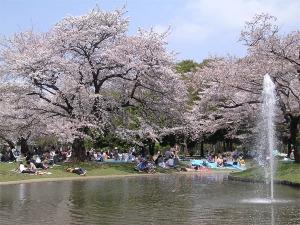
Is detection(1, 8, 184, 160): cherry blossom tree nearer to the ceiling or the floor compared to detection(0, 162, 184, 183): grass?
nearer to the ceiling

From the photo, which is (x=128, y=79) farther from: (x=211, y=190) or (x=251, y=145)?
(x=251, y=145)

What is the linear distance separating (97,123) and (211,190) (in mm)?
15471

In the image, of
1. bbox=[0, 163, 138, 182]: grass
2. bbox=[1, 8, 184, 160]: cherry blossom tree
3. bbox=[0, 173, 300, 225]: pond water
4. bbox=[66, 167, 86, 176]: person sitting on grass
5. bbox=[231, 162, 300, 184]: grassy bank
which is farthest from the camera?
bbox=[1, 8, 184, 160]: cherry blossom tree

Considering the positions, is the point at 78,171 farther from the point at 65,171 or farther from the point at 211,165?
the point at 211,165

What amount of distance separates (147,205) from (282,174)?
11075 mm

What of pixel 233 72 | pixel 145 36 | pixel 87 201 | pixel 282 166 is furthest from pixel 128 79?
pixel 87 201

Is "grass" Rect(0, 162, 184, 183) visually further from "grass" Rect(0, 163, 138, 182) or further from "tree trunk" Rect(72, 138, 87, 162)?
"tree trunk" Rect(72, 138, 87, 162)

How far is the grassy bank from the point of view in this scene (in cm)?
2496

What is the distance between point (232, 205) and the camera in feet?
56.2

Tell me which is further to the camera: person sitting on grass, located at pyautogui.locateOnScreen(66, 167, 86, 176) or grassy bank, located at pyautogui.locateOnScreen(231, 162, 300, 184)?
person sitting on grass, located at pyautogui.locateOnScreen(66, 167, 86, 176)

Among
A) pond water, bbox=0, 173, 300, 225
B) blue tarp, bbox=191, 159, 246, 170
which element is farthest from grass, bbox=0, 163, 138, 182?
blue tarp, bbox=191, 159, 246, 170

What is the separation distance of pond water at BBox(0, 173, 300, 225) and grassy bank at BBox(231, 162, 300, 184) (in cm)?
179

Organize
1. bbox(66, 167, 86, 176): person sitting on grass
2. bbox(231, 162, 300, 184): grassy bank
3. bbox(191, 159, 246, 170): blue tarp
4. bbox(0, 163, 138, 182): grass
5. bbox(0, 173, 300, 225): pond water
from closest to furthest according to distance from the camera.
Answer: bbox(0, 173, 300, 225): pond water
bbox(231, 162, 300, 184): grassy bank
bbox(0, 163, 138, 182): grass
bbox(66, 167, 86, 176): person sitting on grass
bbox(191, 159, 246, 170): blue tarp

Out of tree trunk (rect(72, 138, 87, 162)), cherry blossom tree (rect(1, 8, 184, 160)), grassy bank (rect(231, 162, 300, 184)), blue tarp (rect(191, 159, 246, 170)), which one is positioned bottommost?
grassy bank (rect(231, 162, 300, 184))
